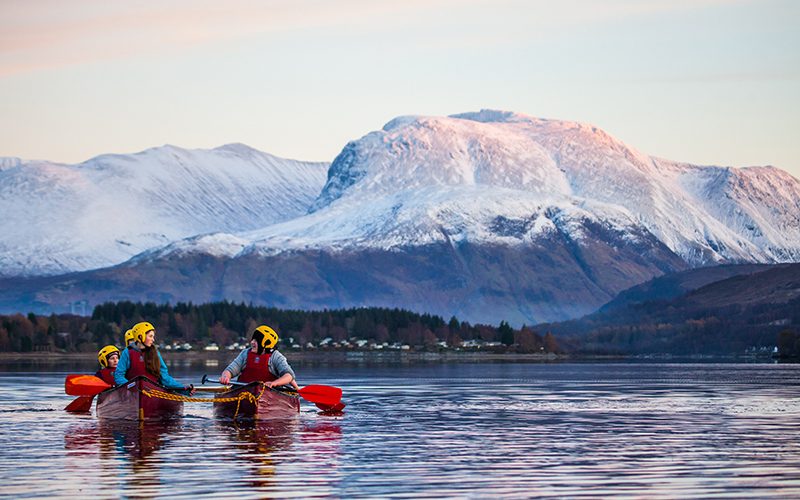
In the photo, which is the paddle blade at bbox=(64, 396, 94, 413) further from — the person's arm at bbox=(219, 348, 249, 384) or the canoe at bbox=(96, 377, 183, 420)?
the person's arm at bbox=(219, 348, 249, 384)

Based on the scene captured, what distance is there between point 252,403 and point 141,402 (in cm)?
480

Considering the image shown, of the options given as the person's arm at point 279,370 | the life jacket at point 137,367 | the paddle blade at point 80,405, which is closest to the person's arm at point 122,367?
the life jacket at point 137,367

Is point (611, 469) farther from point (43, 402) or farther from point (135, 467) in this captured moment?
point (43, 402)

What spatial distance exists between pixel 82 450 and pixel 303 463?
924 cm

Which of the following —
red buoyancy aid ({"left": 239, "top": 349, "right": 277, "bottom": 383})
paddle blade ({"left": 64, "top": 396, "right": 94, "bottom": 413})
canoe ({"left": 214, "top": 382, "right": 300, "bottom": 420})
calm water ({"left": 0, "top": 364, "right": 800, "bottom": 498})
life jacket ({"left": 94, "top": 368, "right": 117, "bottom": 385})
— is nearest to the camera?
calm water ({"left": 0, "top": 364, "right": 800, "bottom": 498})

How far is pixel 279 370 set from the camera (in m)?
69.4

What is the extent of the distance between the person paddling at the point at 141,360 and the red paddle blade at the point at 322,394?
818 cm

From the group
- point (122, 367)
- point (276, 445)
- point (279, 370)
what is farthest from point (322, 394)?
point (276, 445)

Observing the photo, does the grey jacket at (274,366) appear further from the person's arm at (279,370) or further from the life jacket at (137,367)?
the life jacket at (137,367)

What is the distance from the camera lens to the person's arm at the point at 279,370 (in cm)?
6881

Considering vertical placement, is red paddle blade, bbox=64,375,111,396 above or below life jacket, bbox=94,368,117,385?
below

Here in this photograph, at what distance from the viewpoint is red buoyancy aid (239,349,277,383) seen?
69.1 meters

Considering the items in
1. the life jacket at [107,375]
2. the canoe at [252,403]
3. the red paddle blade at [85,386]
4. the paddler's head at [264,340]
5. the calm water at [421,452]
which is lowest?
the calm water at [421,452]

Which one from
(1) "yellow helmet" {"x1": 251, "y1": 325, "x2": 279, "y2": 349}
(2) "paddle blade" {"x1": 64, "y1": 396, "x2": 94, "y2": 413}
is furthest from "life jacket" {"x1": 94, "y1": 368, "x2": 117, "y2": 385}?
(1) "yellow helmet" {"x1": 251, "y1": 325, "x2": 279, "y2": 349}
